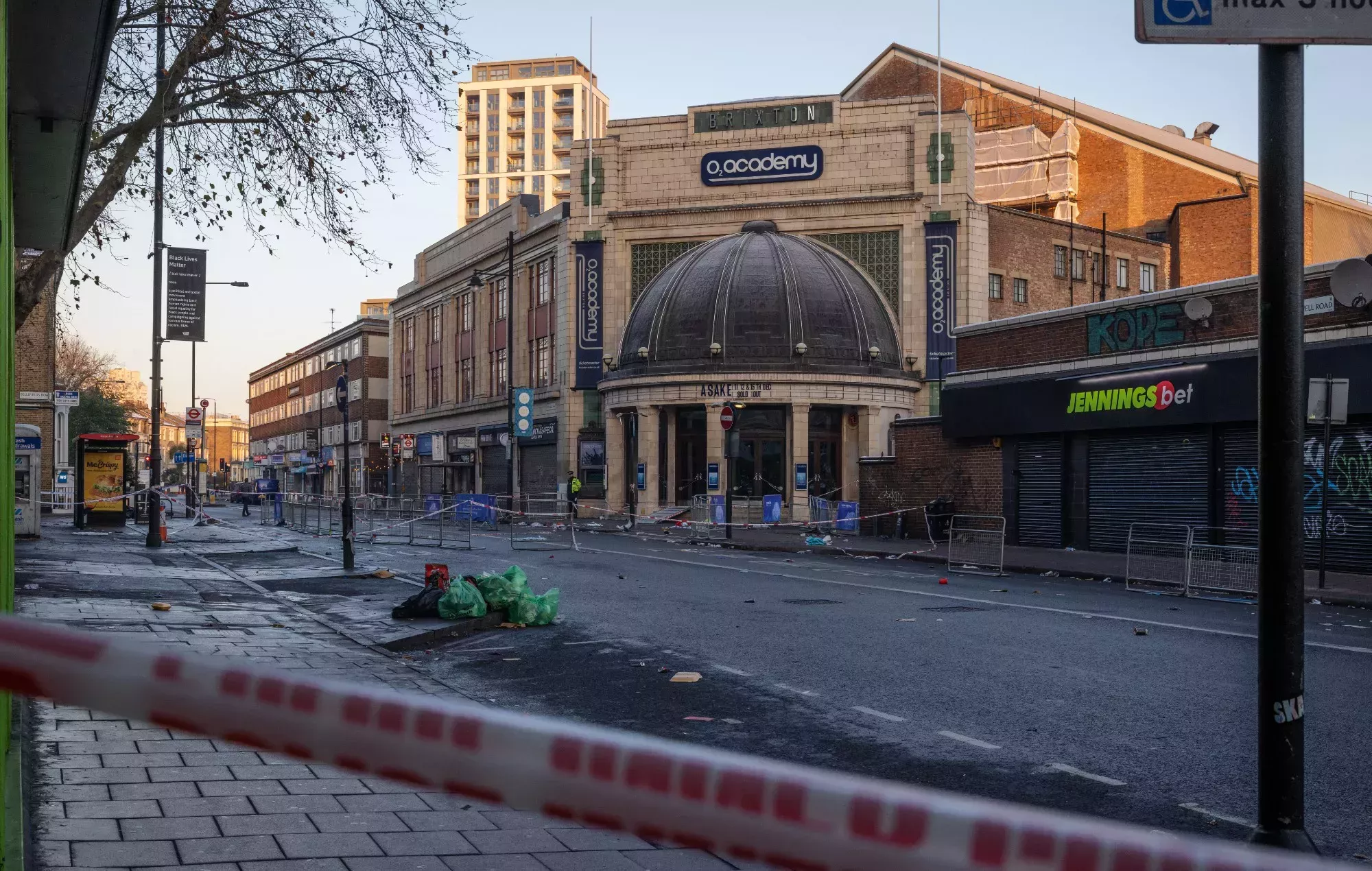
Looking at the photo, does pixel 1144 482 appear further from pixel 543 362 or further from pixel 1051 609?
pixel 543 362

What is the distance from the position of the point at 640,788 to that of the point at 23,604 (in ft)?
43.9

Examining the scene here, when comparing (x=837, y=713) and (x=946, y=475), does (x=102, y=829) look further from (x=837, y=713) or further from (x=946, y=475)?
(x=946, y=475)

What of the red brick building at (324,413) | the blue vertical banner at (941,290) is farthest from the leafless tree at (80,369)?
the blue vertical banner at (941,290)

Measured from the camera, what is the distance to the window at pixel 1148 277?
5625cm

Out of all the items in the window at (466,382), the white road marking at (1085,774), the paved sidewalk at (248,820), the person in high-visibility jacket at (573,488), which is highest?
the window at (466,382)

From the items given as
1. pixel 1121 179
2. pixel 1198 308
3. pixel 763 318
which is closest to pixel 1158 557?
pixel 1198 308

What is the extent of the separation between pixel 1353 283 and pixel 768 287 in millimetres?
28013

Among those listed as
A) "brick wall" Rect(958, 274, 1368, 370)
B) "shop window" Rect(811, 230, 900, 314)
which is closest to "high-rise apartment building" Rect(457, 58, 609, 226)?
"shop window" Rect(811, 230, 900, 314)

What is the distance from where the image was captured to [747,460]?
45125 millimetres

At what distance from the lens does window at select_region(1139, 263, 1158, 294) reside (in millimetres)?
56250

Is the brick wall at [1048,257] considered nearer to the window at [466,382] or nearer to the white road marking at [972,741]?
the window at [466,382]

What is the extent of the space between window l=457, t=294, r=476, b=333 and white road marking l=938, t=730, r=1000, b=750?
61278mm

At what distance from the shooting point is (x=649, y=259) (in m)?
52.2

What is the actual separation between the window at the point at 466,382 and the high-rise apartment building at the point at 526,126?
65.5 meters
